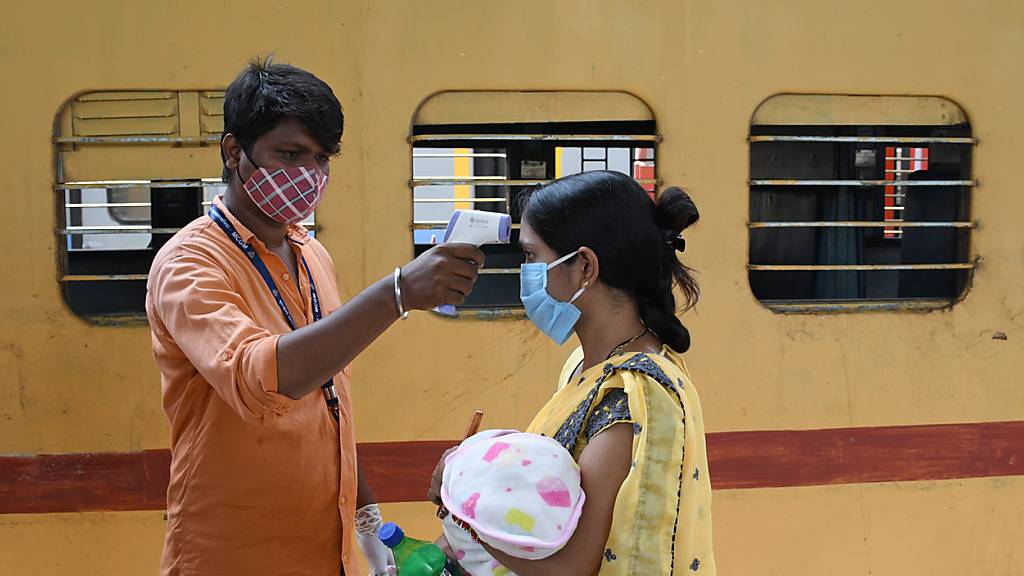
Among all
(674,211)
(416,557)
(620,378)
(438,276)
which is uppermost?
(674,211)

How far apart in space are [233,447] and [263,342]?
12.1 inches

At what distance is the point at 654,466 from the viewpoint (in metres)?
1.37

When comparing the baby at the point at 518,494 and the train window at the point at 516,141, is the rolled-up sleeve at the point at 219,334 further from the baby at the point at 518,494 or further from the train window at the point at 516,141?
the train window at the point at 516,141

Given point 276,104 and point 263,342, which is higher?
point 276,104

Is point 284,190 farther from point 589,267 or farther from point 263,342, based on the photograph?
point 589,267

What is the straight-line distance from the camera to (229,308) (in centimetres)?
157

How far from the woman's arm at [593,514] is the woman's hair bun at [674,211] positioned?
389mm

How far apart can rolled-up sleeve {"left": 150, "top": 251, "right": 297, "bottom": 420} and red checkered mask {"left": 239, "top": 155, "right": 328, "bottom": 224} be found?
18cm

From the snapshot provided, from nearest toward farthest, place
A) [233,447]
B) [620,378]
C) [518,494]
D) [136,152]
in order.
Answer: [518,494]
[620,378]
[233,447]
[136,152]

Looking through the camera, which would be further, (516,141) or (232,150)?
(516,141)

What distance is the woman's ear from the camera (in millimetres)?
1560

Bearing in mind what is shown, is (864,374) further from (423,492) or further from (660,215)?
(660,215)

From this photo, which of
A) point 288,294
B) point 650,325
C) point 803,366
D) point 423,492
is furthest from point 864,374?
point 288,294

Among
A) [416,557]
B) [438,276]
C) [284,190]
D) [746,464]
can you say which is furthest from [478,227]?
[746,464]
